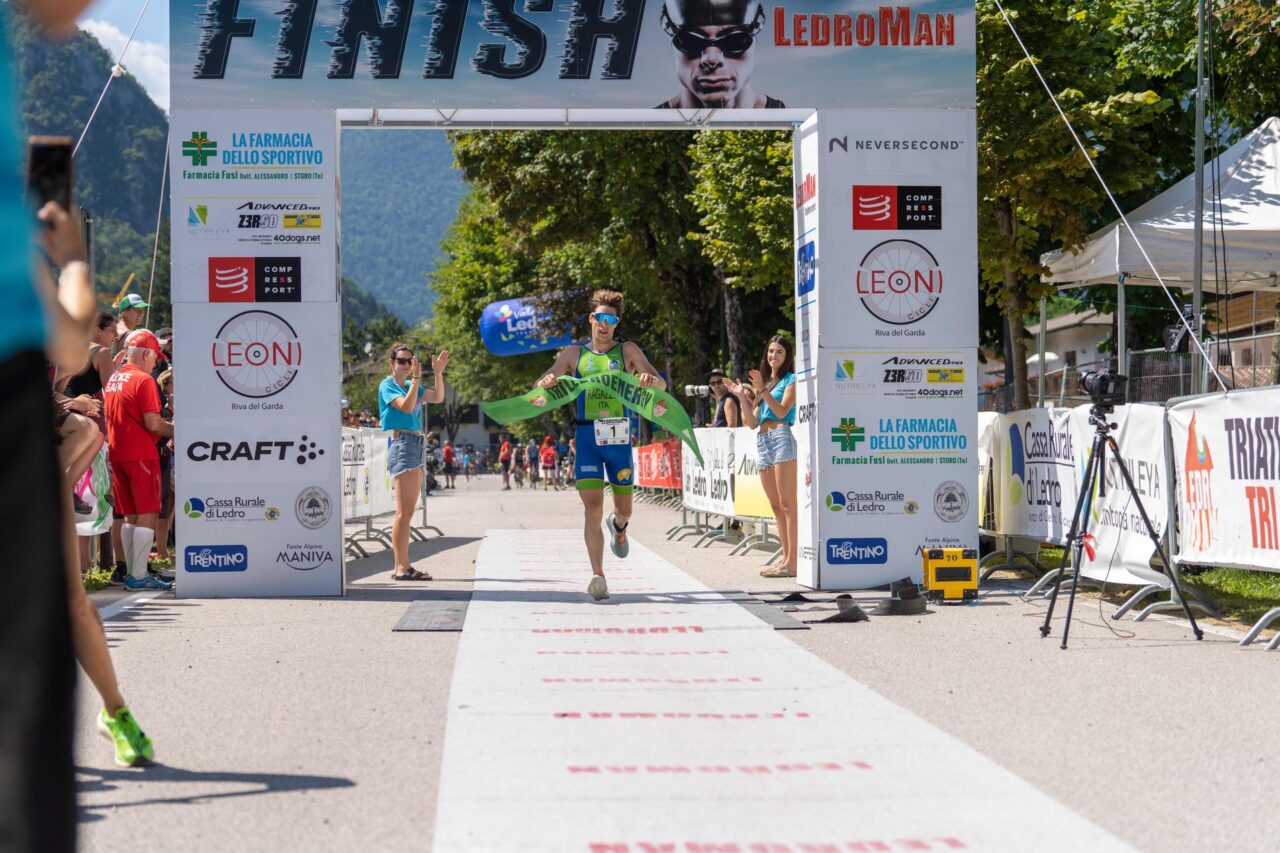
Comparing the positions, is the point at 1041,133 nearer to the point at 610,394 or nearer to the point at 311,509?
the point at 610,394

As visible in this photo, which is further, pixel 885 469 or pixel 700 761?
pixel 885 469

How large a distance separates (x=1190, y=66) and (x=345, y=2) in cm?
1753

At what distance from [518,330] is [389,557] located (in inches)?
1248

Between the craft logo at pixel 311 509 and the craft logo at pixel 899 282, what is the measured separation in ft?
15.4

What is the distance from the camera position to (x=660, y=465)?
31516 mm

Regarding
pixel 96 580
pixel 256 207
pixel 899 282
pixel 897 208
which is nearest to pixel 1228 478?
pixel 899 282

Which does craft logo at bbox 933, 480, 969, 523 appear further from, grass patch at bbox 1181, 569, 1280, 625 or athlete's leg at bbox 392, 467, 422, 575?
athlete's leg at bbox 392, 467, 422, 575

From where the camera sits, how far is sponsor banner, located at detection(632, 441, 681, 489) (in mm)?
28997

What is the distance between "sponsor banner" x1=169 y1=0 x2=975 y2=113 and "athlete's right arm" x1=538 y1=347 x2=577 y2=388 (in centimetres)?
200

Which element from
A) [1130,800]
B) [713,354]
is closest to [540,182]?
[713,354]

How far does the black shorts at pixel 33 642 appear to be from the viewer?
2178 millimetres

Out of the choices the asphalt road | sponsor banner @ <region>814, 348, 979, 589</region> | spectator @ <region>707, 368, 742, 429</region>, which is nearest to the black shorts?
the asphalt road

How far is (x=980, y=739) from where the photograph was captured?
18.8 ft

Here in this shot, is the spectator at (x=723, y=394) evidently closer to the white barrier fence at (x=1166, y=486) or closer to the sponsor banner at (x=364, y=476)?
the white barrier fence at (x=1166, y=486)
